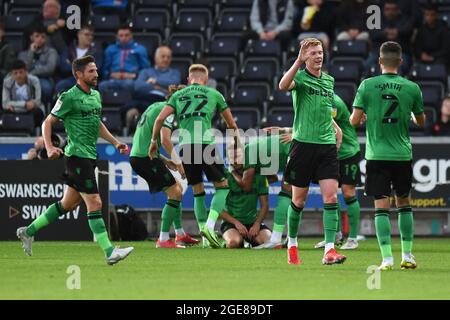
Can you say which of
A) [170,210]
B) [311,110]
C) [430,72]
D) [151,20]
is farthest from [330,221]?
[151,20]

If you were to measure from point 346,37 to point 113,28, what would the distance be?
14.6 feet

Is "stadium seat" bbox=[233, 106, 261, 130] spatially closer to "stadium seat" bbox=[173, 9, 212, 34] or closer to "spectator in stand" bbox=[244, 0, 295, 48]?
"spectator in stand" bbox=[244, 0, 295, 48]

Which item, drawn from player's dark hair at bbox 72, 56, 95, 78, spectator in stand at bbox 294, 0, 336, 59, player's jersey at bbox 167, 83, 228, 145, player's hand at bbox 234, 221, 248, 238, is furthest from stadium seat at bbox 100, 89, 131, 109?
player's dark hair at bbox 72, 56, 95, 78

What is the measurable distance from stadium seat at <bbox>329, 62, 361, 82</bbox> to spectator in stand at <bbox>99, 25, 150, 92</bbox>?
3.32 metres

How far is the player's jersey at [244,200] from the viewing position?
18.2 metres

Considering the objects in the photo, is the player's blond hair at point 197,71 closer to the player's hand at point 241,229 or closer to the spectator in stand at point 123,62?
the player's hand at point 241,229

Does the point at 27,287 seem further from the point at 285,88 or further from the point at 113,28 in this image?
the point at 113,28

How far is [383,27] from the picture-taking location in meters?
23.7

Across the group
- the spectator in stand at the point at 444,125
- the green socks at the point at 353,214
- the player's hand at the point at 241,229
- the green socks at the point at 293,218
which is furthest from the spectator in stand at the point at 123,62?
the green socks at the point at 293,218

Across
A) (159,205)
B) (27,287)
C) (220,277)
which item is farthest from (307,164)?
(159,205)

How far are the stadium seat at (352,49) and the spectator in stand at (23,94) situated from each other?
5.32m

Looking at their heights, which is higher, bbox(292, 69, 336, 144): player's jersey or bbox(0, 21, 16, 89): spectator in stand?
bbox(0, 21, 16, 89): spectator in stand

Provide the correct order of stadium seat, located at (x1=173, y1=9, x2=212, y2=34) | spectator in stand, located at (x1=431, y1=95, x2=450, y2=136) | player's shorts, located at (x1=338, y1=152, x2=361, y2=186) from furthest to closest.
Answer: stadium seat, located at (x1=173, y1=9, x2=212, y2=34) < spectator in stand, located at (x1=431, y1=95, x2=450, y2=136) < player's shorts, located at (x1=338, y1=152, x2=361, y2=186)

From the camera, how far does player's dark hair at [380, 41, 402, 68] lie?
1324 cm
